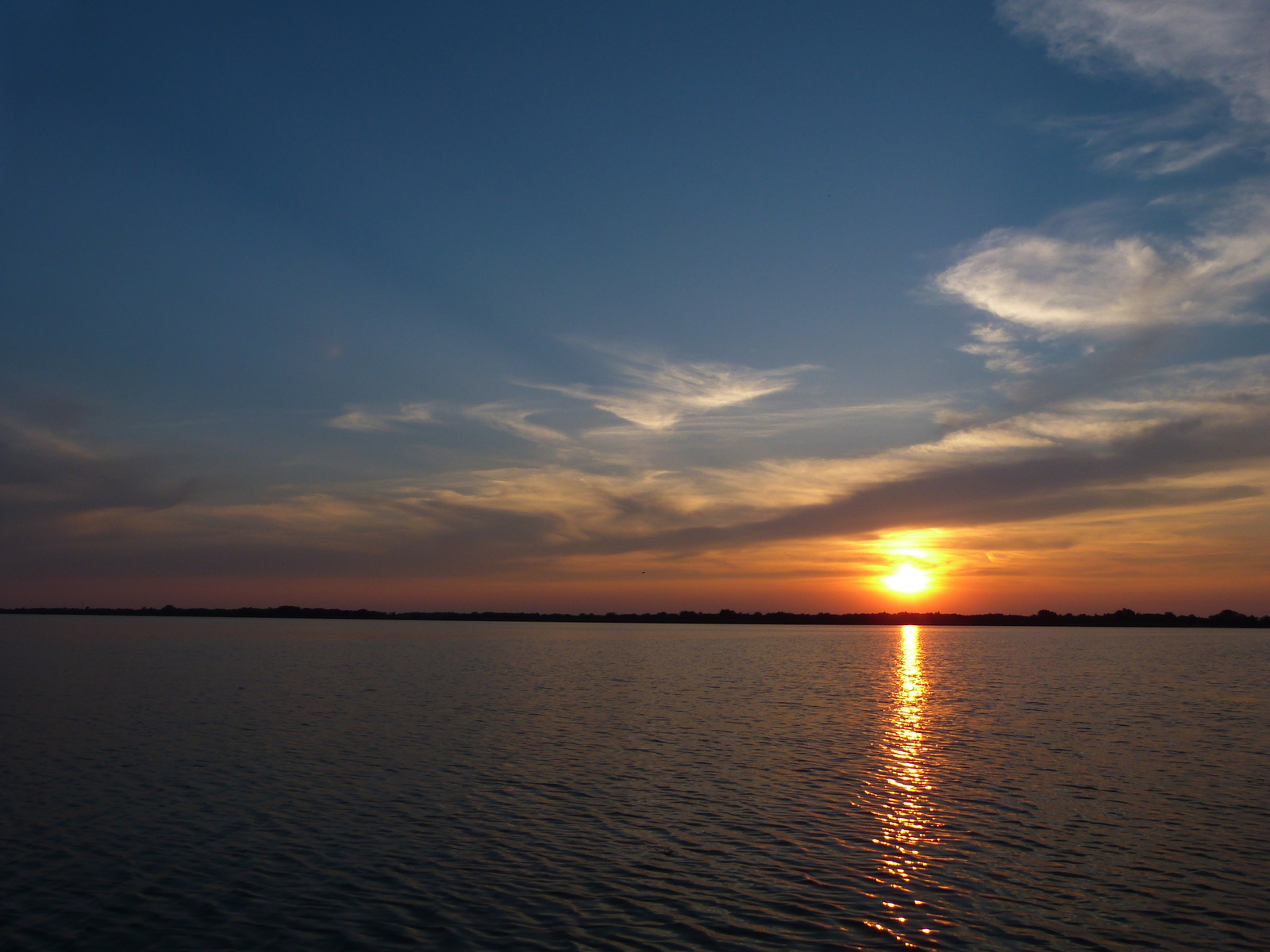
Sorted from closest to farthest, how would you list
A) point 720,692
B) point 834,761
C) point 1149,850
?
point 1149,850 < point 834,761 < point 720,692

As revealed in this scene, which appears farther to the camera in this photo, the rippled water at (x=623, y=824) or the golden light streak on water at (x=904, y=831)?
the golden light streak on water at (x=904, y=831)

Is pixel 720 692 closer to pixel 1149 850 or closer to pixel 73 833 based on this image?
pixel 1149 850

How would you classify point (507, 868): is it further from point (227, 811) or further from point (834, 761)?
point (834, 761)

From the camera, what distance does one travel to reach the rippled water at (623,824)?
1784 centimetres

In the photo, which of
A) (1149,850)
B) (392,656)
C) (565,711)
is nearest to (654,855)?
(1149,850)

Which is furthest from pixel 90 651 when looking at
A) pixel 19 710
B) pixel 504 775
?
pixel 504 775

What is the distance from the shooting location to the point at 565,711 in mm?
53906

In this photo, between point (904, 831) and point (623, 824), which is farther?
point (623, 824)

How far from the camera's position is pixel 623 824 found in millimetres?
25781

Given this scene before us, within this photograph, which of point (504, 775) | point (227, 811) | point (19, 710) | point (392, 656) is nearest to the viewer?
point (227, 811)

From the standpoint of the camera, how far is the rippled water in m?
17.8

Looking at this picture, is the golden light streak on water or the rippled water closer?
the rippled water

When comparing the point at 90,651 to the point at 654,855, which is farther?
the point at 90,651

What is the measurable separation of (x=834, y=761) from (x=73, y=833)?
28.6 m
